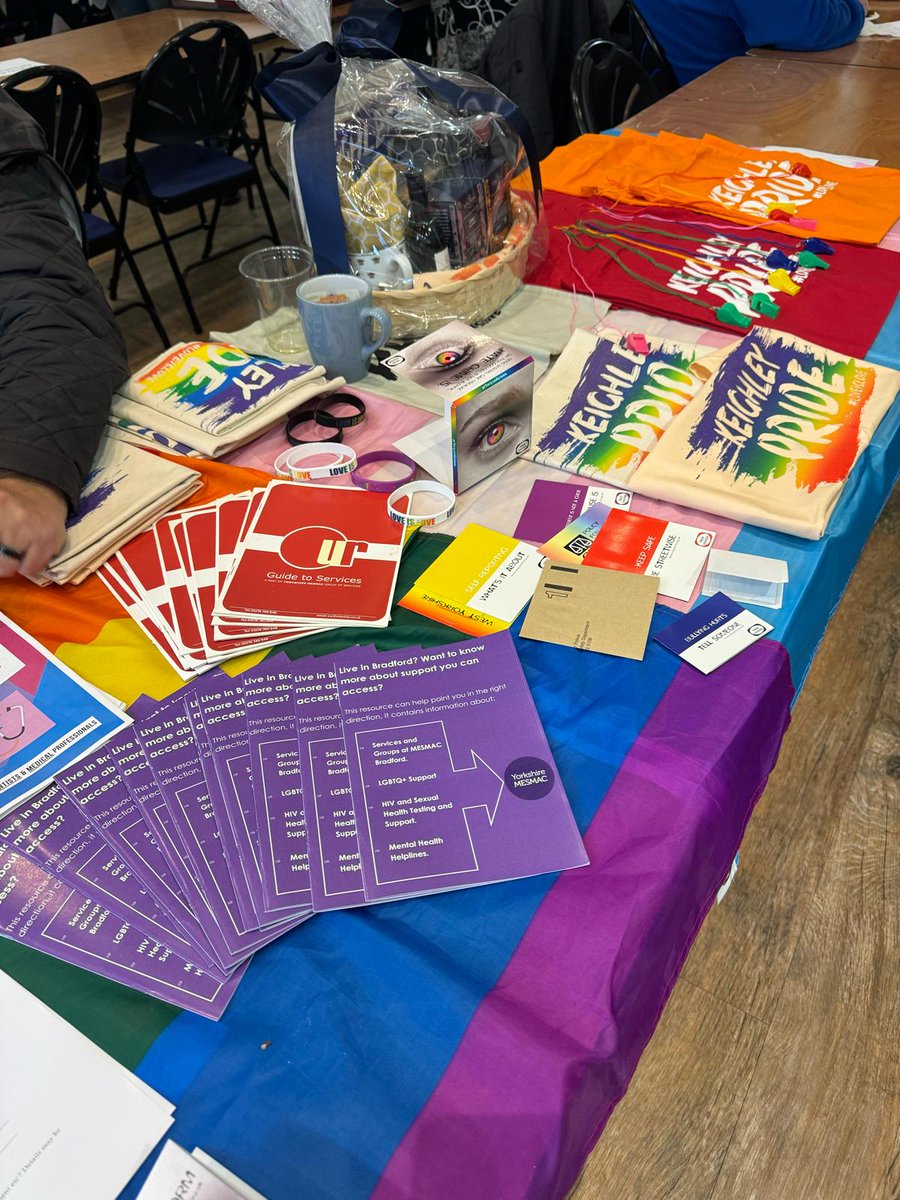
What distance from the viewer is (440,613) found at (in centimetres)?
77

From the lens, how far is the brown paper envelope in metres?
0.73

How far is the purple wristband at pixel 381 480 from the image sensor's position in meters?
0.91

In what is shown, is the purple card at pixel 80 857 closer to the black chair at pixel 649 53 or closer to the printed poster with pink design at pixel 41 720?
the printed poster with pink design at pixel 41 720

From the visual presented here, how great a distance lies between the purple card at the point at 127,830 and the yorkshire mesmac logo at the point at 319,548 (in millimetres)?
256

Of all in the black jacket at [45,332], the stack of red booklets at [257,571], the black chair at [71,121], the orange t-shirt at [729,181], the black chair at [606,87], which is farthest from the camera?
the black chair at [71,121]

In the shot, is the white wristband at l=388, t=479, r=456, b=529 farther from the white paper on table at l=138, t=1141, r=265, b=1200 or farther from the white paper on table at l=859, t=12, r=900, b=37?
the white paper on table at l=859, t=12, r=900, b=37

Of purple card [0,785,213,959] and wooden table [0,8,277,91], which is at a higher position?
wooden table [0,8,277,91]

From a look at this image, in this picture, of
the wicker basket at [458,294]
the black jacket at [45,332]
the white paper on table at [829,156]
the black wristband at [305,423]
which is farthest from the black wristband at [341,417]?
the white paper on table at [829,156]

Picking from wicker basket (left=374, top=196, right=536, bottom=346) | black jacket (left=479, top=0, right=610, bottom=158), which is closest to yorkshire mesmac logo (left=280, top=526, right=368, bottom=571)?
wicker basket (left=374, top=196, right=536, bottom=346)

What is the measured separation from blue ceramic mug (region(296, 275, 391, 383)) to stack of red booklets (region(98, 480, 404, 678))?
267 mm

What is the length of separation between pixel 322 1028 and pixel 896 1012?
1002mm

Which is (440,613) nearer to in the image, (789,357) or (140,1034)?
(140,1034)

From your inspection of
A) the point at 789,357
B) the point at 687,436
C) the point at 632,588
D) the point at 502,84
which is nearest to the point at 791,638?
the point at 632,588

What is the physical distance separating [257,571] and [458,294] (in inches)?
21.8
